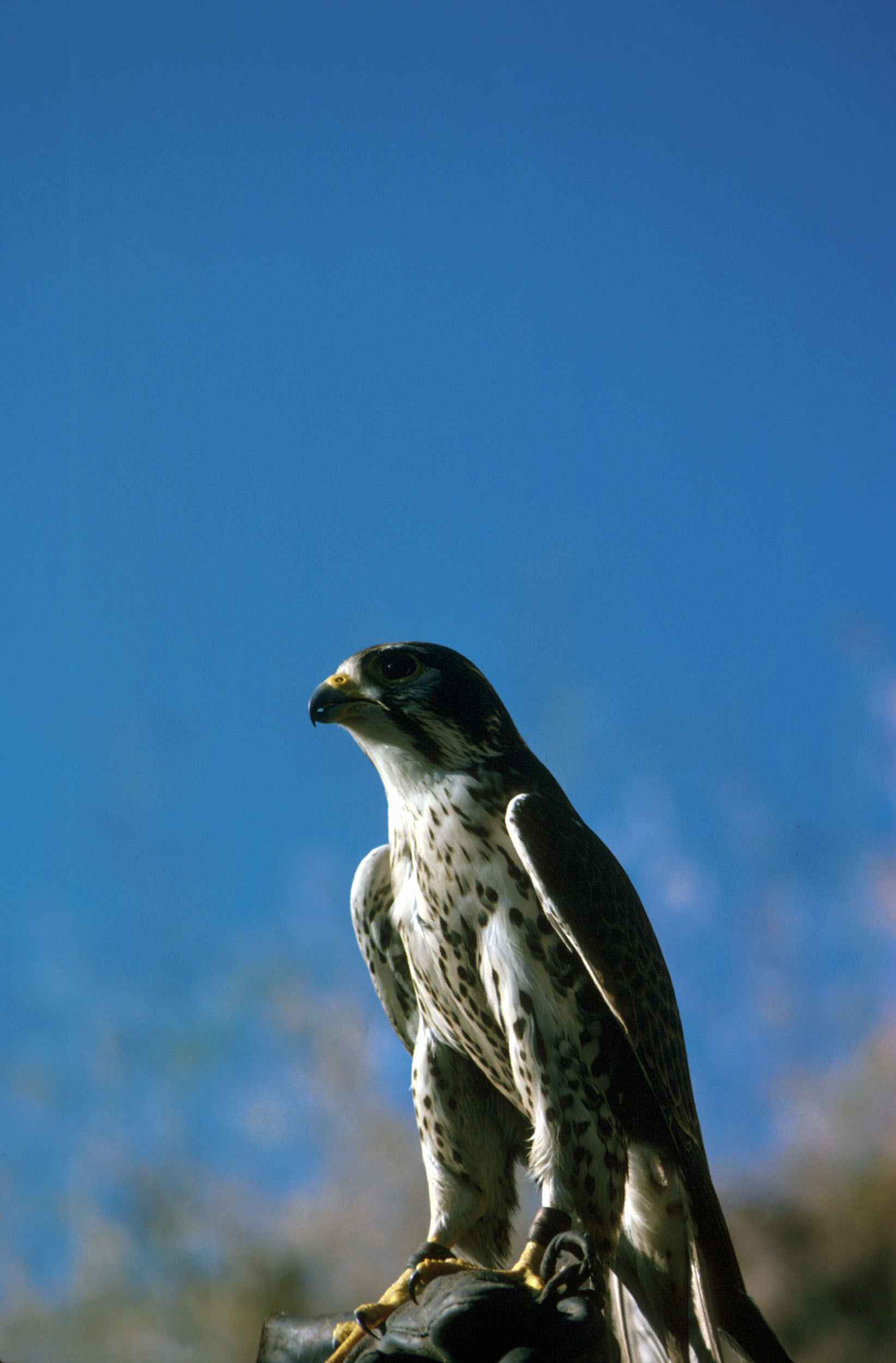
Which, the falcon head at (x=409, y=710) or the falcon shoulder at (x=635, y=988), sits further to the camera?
the falcon head at (x=409, y=710)

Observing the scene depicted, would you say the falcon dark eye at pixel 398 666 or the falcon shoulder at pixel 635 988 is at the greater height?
the falcon dark eye at pixel 398 666

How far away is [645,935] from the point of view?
2.14 m

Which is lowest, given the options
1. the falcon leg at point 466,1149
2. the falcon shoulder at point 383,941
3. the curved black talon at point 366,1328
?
the curved black talon at point 366,1328

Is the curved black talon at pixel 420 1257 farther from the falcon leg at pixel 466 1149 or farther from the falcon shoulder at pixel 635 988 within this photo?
the falcon shoulder at pixel 635 988

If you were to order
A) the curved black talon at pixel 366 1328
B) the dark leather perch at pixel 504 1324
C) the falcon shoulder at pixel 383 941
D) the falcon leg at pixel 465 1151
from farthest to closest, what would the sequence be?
the falcon shoulder at pixel 383 941
the falcon leg at pixel 465 1151
the curved black talon at pixel 366 1328
the dark leather perch at pixel 504 1324

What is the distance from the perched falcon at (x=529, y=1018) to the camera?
1932mm

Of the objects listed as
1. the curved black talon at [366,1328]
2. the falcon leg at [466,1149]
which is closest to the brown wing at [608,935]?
the falcon leg at [466,1149]

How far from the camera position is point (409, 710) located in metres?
2.16

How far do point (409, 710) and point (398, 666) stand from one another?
95 millimetres

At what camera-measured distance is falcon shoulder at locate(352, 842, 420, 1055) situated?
2268 mm

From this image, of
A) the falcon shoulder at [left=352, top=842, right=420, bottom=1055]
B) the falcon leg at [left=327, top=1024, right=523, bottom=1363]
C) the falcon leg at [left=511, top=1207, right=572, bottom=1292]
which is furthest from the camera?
the falcon shoulder at [left=352, top=842, right=420, bottom=1055]

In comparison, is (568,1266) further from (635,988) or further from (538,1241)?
(635,988)

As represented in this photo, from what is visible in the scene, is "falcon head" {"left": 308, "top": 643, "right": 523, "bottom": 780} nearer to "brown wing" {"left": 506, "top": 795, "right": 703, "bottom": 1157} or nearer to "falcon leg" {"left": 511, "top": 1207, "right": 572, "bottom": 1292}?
"brown wing" {"left": 506, "top": 795, "right": 703, "bottom": 1157}

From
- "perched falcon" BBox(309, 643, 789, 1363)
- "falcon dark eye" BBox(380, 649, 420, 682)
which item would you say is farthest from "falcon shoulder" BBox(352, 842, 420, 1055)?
"falcon dark eye" BBox(380, 649, 420, 682)
